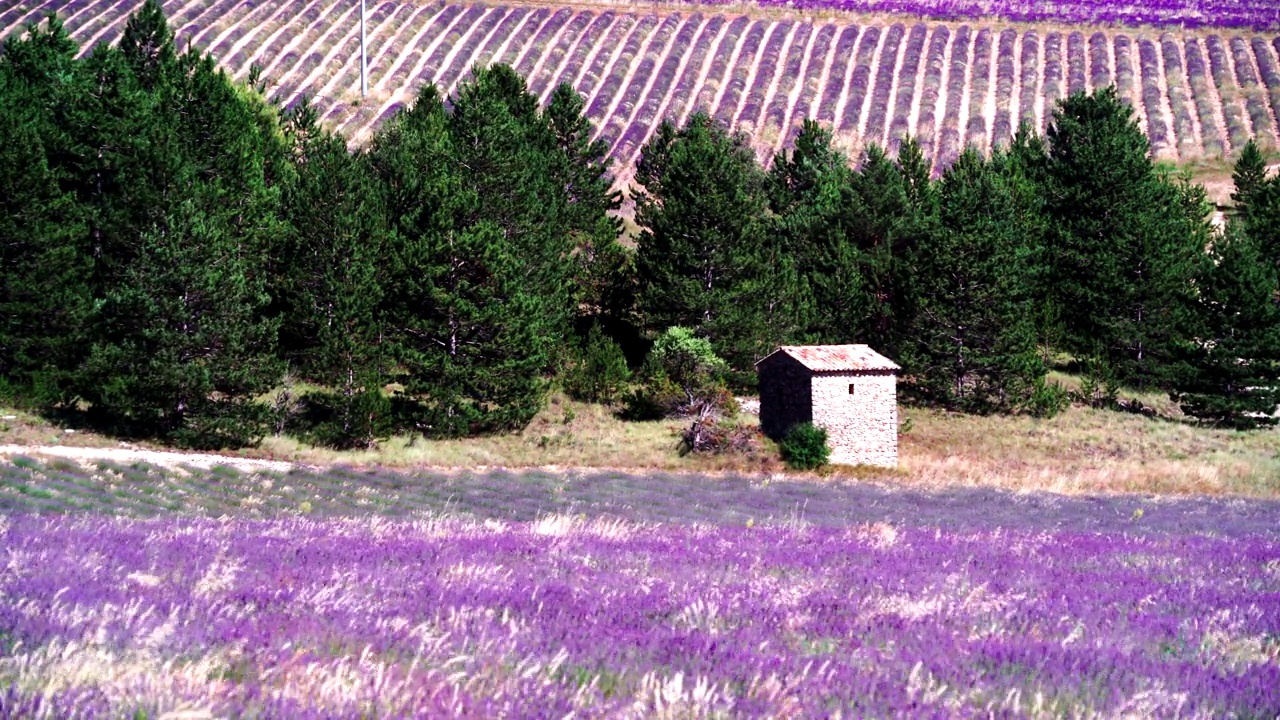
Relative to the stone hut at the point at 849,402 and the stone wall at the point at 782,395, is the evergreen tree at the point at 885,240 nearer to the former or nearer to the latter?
the stone wall at the point at 782,395

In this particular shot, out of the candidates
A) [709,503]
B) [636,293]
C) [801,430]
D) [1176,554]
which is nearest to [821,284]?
[636,293]

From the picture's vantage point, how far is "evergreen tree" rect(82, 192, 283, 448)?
3447cm

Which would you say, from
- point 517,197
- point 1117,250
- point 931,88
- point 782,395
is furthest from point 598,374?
point 931,88

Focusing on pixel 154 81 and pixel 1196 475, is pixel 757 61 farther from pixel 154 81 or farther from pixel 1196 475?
pixel 1196 475

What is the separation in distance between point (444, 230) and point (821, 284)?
19928 mm

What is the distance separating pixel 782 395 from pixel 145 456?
2410 cm

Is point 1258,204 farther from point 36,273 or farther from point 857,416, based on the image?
point 36,273

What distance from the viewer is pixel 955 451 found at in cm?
4272

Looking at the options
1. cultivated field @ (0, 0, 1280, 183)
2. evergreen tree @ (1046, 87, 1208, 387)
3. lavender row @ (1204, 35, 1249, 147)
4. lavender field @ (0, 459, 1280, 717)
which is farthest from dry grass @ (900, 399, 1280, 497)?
lavender row @ (1204, 35, 1249, 147)

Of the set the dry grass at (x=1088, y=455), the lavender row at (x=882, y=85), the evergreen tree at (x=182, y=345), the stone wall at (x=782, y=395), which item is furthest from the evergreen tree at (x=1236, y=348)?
the evergreen tree at (x=182, y=345)

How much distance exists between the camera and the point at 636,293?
49.6 metres

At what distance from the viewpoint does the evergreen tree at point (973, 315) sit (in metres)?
47.0

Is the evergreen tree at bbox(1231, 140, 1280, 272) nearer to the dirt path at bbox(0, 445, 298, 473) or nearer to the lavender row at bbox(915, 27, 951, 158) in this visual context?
the lavender row at bbox(915, 27, 951, 158)

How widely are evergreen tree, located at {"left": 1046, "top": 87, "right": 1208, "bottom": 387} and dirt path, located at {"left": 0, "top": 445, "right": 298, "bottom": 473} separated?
134 ft
